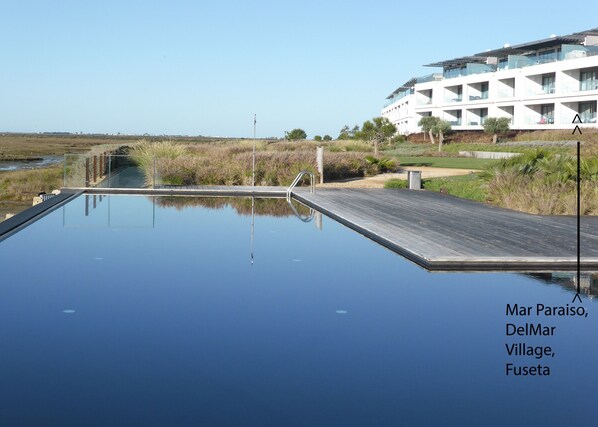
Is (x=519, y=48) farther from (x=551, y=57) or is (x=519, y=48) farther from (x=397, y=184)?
(x=397, y=184)

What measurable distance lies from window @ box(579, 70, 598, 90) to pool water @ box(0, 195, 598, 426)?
44.4 meters

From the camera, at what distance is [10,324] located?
6598mm

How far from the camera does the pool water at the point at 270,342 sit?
15.1 feet

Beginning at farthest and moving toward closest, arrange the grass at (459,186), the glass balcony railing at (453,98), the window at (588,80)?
the glass balcony railing at (453,98)
the window at (588,80)
the grass at (459,186)

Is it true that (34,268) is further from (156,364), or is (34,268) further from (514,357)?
(514,357)

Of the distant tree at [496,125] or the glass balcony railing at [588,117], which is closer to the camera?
the glass balcony railing at [588,117]

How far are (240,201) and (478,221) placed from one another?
7495mm

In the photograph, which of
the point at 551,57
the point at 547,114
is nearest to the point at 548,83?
the point at 547,114

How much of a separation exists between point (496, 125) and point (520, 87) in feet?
11.9

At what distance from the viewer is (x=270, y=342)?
6.08 meters

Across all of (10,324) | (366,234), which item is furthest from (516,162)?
(10,324)

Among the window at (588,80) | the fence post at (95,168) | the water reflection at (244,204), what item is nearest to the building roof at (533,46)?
the window at (588,80)

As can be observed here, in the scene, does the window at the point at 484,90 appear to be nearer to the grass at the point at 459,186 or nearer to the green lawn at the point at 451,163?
the green lawn at the point at 451,163

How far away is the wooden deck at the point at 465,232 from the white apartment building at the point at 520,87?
36.9m
